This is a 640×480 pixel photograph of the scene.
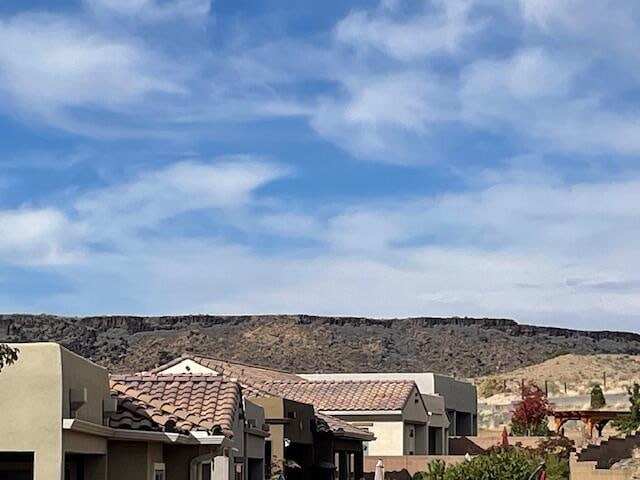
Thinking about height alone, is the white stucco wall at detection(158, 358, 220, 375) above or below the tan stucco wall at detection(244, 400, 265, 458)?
above

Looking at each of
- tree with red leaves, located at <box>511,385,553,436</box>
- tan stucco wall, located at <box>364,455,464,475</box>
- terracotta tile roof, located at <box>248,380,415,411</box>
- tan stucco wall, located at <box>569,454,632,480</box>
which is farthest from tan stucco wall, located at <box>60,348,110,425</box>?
tree with red leaves, located at <box>511,385,553,436</box>

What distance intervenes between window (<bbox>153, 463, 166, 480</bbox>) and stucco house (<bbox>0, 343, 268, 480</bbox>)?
0.08ft

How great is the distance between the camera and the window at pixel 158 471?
74.4 ft

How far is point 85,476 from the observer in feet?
69.3

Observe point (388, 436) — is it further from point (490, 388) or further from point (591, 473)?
point (490, 388)

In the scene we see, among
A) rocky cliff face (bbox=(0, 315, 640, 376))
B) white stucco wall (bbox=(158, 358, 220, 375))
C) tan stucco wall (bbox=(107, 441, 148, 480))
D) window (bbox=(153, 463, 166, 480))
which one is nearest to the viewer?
tan stucco wall (bbox=(107, 441, 148, 480))

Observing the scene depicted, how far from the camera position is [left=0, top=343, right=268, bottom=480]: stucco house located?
1783cm

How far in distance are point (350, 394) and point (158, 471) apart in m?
30.6

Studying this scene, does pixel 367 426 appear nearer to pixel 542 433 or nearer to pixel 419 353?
pixel 542 433

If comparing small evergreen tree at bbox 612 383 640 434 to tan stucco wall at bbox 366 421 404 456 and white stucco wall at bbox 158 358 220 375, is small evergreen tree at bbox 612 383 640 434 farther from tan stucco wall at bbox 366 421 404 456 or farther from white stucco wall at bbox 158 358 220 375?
white stucco wall at bbox 158 358 220 375

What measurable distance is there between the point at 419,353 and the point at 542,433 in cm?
6894

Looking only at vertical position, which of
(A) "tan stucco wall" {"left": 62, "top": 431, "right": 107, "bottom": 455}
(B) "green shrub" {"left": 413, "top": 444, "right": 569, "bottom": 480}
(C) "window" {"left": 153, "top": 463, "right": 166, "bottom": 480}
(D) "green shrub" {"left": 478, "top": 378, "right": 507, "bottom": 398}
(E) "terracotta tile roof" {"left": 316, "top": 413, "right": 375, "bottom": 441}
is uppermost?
(D) "green shrub" {"left": 478, "top": 378, "right": 507, "bottom": 398}

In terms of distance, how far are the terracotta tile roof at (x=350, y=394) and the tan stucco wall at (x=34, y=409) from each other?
31970 millimetres

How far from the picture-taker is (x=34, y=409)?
704 inches
